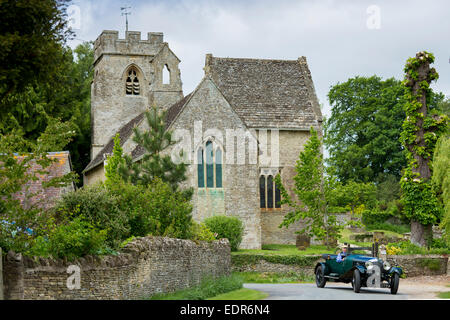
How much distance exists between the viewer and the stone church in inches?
1426

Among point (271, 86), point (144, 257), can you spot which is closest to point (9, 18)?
point (144, 257)

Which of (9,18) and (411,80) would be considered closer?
(9,18)

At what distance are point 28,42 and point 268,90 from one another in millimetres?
33018

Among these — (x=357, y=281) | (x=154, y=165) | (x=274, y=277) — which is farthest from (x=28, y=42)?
(x=274, y=277)

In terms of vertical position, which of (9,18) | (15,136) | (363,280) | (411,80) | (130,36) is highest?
(130,36)

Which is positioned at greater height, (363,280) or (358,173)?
(358,173)

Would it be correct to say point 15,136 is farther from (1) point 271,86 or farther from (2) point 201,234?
(1) point 271,86

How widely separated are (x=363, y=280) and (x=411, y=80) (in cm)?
1672

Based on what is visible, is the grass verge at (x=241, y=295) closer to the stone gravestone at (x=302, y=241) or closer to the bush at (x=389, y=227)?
the stone gravestone at (x=302, y=241)

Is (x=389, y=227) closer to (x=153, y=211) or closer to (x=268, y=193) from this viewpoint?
(x=268, y=193)

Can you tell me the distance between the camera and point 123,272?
49.9ft

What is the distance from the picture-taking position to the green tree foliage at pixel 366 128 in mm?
61656

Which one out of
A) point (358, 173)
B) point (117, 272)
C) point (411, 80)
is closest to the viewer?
point (117, 272)
